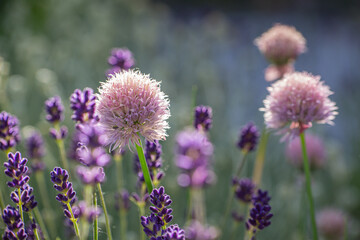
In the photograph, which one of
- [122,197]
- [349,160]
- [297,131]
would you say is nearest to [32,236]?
[122,197]

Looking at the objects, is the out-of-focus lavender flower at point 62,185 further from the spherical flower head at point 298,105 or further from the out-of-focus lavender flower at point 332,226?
the out-of-focus lavender flower at point 332,226

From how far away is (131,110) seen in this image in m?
0.88

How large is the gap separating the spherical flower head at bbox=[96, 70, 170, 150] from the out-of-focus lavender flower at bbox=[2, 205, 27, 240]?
22cm

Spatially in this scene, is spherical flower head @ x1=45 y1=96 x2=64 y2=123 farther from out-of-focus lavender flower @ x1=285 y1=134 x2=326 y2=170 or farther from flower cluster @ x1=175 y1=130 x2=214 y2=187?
out-of-focus lavender flower @ x1=285 y1=134 x2=326 y2=170

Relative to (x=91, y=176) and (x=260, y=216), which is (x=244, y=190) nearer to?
(x=260, y=216)

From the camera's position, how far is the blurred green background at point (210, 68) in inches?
89.8

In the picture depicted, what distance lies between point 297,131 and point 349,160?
2.21 metres

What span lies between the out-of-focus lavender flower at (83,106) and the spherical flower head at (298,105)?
41 cm

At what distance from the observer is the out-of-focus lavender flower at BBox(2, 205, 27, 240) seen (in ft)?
2.68

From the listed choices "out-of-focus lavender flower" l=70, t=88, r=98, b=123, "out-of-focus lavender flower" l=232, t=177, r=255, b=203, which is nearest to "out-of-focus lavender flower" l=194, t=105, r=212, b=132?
"out-of-focus lavender flower" l=232, t=177, r=255, b=203

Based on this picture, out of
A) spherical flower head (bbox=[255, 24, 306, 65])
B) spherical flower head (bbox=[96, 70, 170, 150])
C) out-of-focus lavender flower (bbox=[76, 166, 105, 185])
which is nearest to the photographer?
out-of-focus lavender flower (bbox=[76, 166, 105, 185])

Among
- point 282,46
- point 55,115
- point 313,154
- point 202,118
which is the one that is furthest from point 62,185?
point 313,154

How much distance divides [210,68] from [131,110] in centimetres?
259

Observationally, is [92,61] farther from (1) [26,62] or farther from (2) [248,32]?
(2) [248,32]
